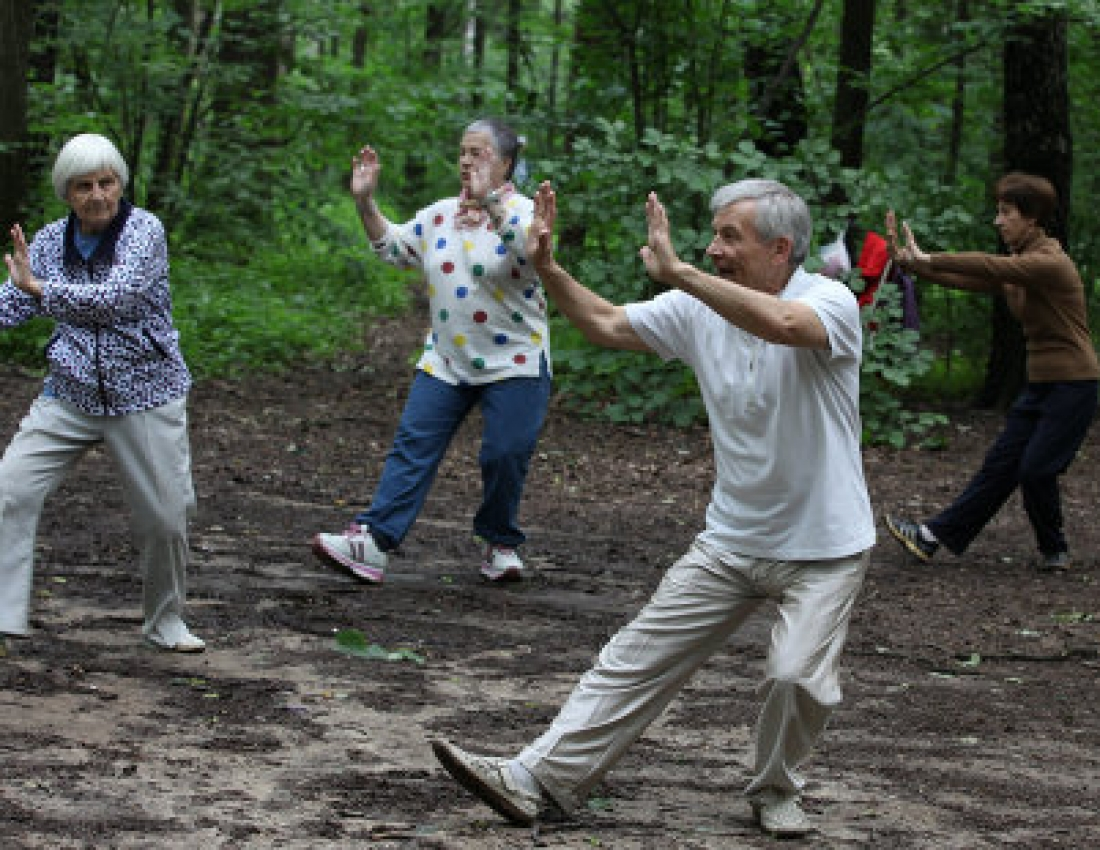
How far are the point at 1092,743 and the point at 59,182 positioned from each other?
4.14 meters

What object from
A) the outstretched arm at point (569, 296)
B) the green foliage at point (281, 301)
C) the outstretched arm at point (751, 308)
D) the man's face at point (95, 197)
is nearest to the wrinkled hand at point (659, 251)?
the outstretched arm at point (751, 308)

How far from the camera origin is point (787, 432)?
468 cm

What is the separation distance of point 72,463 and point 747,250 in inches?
113

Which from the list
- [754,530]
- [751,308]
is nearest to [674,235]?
[754,530]

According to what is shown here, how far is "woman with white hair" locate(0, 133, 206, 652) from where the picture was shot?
19.4ft

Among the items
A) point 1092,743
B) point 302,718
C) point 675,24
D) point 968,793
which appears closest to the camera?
point 968,793

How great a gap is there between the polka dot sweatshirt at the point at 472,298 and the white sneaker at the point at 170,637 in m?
2.01

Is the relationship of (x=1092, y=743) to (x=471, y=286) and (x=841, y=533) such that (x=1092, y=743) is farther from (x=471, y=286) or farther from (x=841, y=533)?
(x=471, y=286)

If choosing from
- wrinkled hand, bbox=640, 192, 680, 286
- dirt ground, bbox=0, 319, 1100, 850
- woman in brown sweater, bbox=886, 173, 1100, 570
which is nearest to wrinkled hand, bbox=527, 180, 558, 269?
wrinkled hand, bbox=640, 192, 680, 286

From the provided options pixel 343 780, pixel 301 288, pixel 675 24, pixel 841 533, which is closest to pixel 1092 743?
pixel 841 533

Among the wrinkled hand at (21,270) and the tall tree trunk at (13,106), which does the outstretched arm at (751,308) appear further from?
the tall tree trunk at (13,106)

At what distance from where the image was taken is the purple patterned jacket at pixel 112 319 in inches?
234

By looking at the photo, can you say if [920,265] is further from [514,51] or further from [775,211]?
[514,51]

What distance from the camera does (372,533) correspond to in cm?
788
